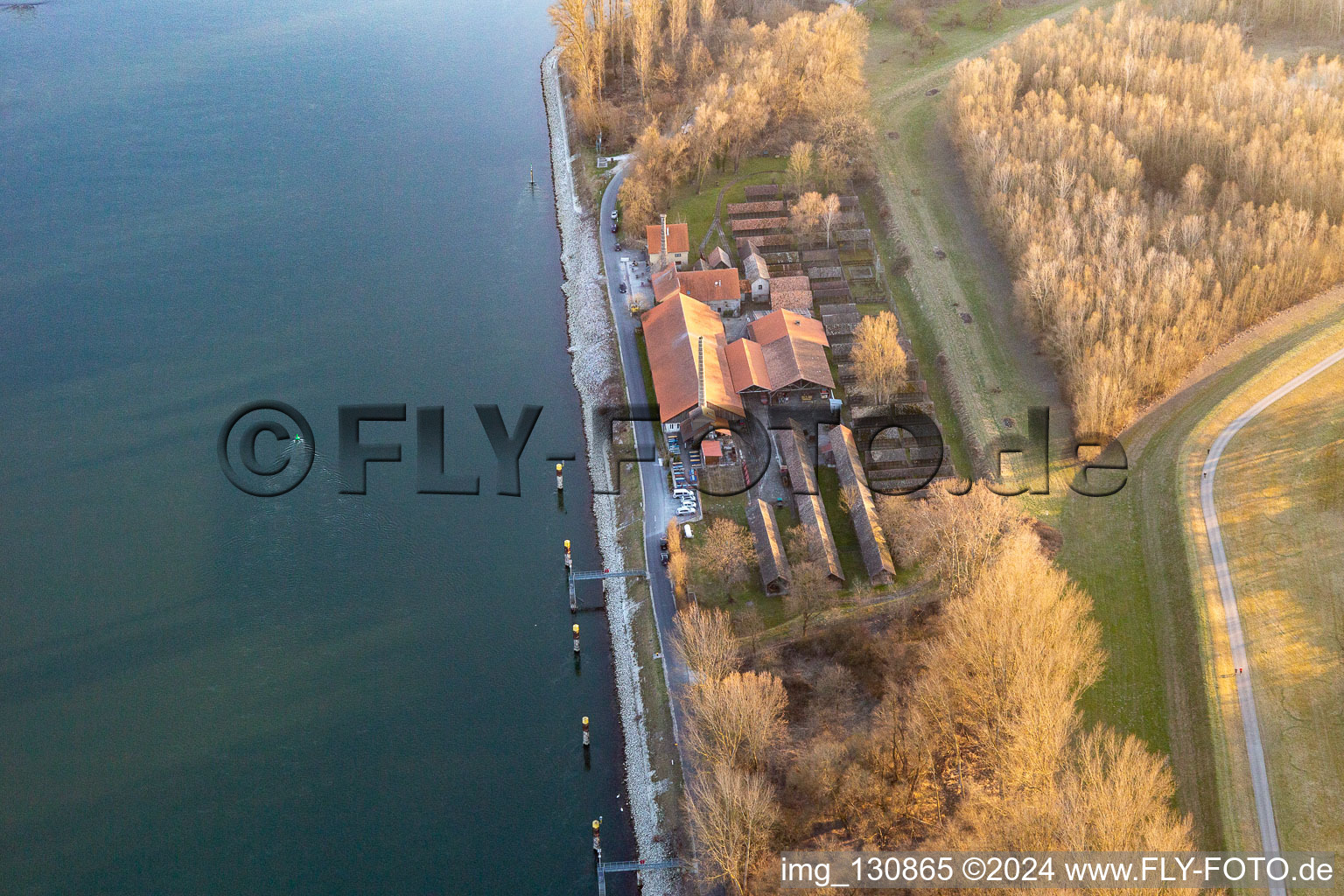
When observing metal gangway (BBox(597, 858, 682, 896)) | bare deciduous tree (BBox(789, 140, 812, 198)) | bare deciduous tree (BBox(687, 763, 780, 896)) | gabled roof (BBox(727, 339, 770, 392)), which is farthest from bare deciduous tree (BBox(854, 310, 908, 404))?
metal gangway (BBox(597, 858, 682, 896))

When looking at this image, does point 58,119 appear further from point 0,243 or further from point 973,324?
point 973,324

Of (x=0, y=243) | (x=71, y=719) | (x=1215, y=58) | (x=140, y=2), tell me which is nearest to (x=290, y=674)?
(x=71, y=719)

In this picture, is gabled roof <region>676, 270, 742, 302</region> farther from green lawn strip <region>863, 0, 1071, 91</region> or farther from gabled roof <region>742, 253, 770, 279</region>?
green lawn strip <region>863, 0, 1071, 91</region>

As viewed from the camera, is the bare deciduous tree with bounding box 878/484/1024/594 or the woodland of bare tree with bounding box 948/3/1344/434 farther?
the woodland of bare tree with bounding box 948/3/1344/434

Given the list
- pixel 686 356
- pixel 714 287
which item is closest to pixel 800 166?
pixel 714 287

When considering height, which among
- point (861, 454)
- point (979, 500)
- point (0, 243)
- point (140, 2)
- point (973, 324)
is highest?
point (140, 2)
